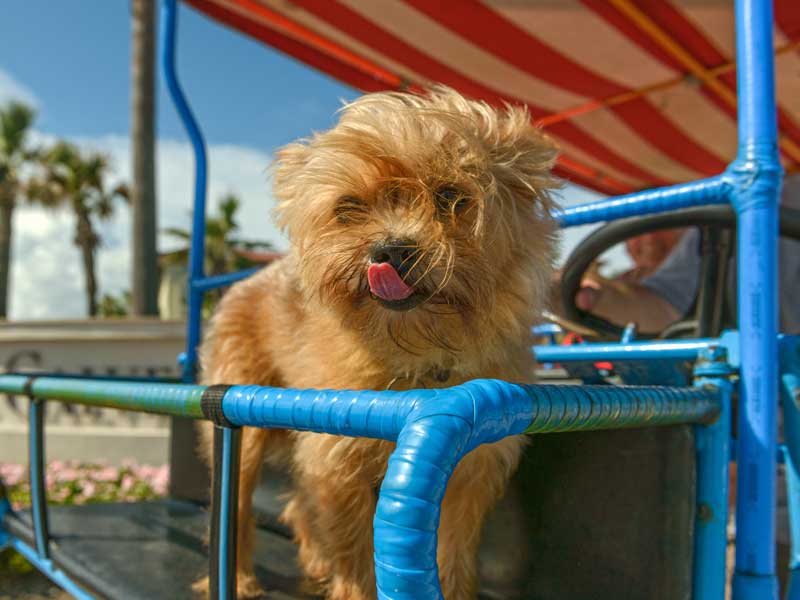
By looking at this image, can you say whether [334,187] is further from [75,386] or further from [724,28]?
[724,28]

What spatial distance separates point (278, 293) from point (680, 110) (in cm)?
343

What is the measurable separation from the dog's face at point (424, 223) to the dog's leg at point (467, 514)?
0.28 metres

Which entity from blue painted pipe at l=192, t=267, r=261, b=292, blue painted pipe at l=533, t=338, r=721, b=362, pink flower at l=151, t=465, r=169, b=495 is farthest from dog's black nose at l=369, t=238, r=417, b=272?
pink flower at l=151, t=465, r=169, b=495

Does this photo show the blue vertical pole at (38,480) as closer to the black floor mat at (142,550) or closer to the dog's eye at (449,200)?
the black floor mat at (142,550)

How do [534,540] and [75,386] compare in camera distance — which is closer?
[534,540]

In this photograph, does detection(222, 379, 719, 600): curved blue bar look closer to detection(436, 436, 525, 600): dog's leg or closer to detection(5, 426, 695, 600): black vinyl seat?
detection(5, 426, 695, 600): black vinyl seat

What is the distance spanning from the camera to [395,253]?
4.23 feet

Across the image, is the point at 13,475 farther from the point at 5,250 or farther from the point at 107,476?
the point at 5,250

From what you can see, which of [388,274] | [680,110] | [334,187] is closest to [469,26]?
[680,110]

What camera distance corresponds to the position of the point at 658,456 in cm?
121

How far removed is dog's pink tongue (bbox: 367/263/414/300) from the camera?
1264mm

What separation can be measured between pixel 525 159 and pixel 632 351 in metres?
0.53

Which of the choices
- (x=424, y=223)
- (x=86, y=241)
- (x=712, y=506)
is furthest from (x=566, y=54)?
(x=86, y=241)

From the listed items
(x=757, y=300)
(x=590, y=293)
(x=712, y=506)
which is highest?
(x=590, y=293)
